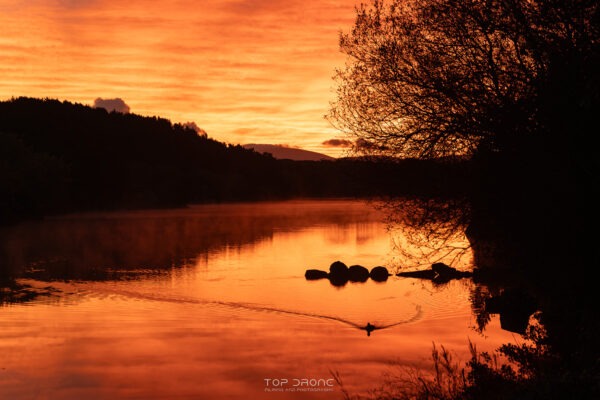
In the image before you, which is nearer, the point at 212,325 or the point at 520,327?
the point at 520,327

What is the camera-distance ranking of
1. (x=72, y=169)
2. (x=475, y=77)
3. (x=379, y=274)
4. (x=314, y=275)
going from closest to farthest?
(x=475, y=77)
(x=379, y=274)
(x=314, y=275)
(x=72, y=169)

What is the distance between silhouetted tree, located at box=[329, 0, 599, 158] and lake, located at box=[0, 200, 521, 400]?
134 inches

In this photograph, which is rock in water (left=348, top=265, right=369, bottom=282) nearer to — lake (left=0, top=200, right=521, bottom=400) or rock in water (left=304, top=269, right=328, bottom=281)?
lake (left=0, top=200, right=521, bottom=400)

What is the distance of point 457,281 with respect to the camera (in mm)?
44750

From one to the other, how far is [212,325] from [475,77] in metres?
14.6

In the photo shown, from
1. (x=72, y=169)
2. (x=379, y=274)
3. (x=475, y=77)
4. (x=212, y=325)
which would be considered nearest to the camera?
(x=475, y=77)

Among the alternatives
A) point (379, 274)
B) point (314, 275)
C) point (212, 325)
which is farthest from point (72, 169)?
point (212, 325)

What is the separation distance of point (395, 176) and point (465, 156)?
2.74 meters

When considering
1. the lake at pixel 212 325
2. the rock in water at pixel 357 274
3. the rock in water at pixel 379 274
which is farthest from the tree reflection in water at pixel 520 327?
the rock in water at pixel 357 274

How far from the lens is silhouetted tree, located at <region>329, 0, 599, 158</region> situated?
1998 cm

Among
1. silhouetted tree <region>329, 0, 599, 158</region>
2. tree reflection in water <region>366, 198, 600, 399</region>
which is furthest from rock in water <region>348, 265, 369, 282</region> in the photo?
silhouetted tree <region>329, 0, 599, 158</region>

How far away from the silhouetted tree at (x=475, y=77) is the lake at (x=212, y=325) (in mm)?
3404

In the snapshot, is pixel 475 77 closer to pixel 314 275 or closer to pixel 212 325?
pixel 212 325

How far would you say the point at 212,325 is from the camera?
3078 cm
